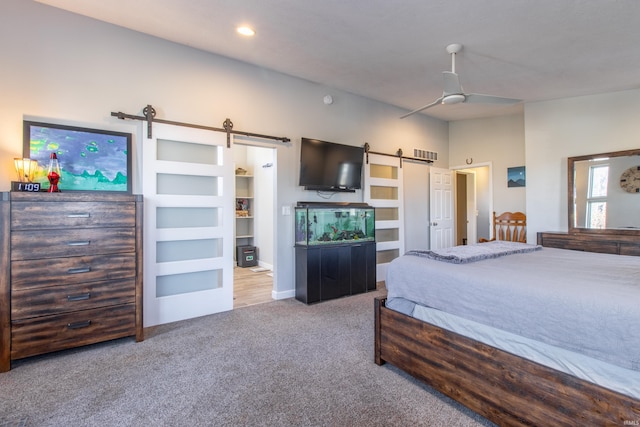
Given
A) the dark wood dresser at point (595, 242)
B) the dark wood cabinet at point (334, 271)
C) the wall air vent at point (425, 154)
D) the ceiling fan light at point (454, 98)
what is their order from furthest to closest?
the wall air vent at point (425, 154), the dark wood cabinet at point (334, 271), the dark wood dresser at point (595, 242), the ceiling fan light at point (454, 98)

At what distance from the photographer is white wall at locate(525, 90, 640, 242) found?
166 inches

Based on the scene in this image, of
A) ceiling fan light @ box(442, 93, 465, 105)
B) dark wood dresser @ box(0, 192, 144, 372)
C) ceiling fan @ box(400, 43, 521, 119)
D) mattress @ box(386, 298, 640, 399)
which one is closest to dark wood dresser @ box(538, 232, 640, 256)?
ceiling fan @ box(400, 43, 521, 119)

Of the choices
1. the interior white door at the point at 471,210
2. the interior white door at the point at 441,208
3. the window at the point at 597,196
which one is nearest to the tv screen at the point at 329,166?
the interior white door at the point at 441,208

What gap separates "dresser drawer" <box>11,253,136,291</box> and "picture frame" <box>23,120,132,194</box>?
0.73 metres

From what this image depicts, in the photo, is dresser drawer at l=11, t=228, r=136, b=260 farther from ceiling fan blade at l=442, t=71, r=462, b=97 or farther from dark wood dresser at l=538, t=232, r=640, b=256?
dark wood dresser at l=538, t=232, r=640, b=256

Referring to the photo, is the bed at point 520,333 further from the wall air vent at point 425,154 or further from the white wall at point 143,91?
the wall air vent at point 425,154

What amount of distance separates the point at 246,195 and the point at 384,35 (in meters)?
4.86

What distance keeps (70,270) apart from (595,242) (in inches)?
228

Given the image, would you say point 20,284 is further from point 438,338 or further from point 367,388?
point 438,338

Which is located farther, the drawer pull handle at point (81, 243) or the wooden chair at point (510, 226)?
the wooden chair at point (510, 226)

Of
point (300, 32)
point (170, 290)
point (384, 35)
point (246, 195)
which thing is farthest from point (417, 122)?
point (170, 290)

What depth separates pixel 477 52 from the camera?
11.0 ft

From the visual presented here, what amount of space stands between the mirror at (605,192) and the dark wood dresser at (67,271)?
558cm

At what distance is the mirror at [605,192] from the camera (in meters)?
4.11
